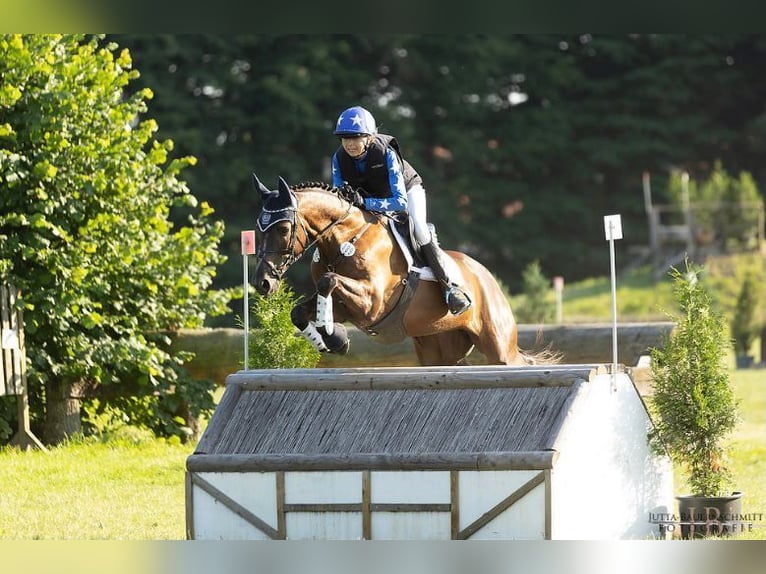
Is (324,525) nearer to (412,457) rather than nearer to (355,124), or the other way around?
(412,457)

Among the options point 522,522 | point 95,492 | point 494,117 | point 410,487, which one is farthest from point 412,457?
point 494,117

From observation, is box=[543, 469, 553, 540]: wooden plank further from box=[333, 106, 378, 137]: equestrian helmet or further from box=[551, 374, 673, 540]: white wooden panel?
box=[333, 106, 378, 137]: equestrian helmet

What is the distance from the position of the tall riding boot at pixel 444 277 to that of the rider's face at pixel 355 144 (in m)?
0.61

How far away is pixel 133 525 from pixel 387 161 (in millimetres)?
2154

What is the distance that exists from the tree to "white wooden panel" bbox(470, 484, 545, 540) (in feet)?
13.6

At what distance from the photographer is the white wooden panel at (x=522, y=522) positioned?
213 inches

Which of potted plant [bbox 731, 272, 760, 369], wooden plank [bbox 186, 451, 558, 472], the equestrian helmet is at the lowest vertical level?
wooden plank [bbox 186, 451, 558, 472]

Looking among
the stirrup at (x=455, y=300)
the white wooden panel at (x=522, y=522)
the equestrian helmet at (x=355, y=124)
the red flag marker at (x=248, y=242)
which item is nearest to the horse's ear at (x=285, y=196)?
A: the equestrian helmet at (x=355, y=124)

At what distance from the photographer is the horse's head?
6.04 m

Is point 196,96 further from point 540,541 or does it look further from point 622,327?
point 540,541

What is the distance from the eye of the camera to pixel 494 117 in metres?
25.2

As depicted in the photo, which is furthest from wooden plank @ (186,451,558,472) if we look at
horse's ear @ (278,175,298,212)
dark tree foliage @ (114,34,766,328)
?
dark tree foliage @ (114,34,766,328)

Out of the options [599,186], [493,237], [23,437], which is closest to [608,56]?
[599,186]

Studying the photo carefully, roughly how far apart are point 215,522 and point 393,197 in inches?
72.8
